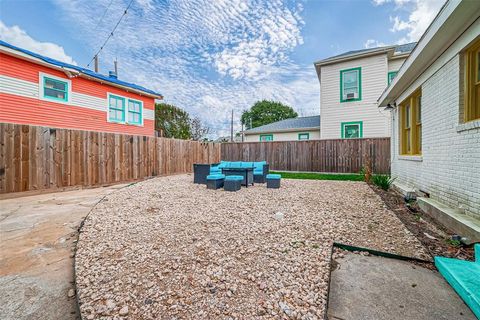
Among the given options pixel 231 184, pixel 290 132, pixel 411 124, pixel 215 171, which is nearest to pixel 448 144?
pixel 411 124

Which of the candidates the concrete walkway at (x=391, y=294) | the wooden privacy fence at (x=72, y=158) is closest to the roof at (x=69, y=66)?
the wooden privacy fence at (x=72, y=158)

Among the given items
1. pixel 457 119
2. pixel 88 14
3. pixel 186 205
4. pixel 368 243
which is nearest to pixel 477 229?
pixel 368 243

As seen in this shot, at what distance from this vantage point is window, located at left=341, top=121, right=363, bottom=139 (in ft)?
35.0

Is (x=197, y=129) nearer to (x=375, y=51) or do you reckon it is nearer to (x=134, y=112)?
(x=134, y=112)

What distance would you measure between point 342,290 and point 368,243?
115cm

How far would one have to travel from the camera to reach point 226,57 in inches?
491

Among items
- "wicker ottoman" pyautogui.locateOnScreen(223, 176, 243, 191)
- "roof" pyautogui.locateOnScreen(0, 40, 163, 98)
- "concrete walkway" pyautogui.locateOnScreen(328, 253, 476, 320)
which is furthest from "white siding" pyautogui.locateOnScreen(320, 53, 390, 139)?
"concrete walkway" pyautogui.locateOnScreen(328, 253, 476, 320)

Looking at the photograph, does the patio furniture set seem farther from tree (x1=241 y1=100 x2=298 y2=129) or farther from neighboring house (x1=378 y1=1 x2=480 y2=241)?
tree (x1=241 y1=100 x2=298 y2=129)

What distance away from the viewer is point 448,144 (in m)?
3.35

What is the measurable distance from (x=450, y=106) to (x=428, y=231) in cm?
197

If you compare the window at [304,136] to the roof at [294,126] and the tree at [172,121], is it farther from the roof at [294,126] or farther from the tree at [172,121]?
the tree at [172,121]

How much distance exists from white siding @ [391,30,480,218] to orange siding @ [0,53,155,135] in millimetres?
11255

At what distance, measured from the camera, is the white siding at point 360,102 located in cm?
1022

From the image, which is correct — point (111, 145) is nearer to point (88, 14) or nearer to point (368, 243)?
point (88, 14)
